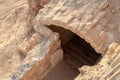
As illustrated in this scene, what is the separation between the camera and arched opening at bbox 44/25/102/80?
5680 millimetres

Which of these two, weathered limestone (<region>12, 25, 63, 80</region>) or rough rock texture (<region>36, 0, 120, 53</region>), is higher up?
rough rock texture (<region>36, 0, 120, 53</region>)

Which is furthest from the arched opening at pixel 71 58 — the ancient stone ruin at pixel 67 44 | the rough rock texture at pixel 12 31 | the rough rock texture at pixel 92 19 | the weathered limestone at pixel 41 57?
the rough rock texture at pixel 12 31

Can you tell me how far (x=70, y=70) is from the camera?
5.75 m

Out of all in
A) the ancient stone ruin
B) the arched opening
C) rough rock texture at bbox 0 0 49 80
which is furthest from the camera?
rough rock texture at bbox 0 0 49 80

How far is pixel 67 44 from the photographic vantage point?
5.94 m

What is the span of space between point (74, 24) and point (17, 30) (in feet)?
9.19

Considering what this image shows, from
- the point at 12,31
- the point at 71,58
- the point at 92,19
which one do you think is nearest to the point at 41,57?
the point at 71,58

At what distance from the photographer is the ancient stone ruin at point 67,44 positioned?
178 inches

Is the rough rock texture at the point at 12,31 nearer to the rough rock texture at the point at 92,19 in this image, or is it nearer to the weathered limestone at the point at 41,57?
the weathered limestone at the point at 41,57

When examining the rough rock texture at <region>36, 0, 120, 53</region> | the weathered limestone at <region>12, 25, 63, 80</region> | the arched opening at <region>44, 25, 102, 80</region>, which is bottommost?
the arched opening at <region>44, 25, 102, 80</region>

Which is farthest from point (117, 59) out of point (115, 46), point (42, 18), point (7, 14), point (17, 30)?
point (7, 14)

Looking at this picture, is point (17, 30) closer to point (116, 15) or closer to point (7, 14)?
point (7, 14)

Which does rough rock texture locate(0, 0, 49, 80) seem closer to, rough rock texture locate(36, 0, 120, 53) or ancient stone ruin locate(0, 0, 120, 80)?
ancient stone ruin locate(0, 0, 120, 80)

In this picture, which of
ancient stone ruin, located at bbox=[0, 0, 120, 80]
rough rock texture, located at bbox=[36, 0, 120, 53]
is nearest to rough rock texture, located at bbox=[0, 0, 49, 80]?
ancient stone ruin, located at bbox=[0, 0, 120, 80]
